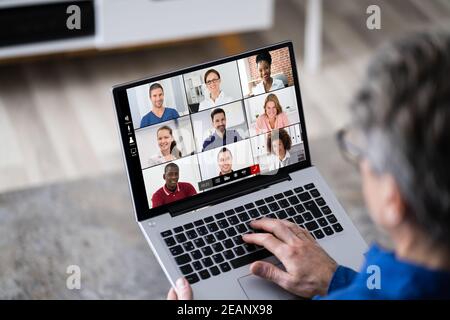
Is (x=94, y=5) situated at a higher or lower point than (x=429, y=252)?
higher

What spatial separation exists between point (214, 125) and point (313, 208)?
0.23 meters

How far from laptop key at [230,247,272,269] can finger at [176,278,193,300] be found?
9 cm

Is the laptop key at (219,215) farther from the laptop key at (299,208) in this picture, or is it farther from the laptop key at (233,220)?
the laptop key at (299,208)

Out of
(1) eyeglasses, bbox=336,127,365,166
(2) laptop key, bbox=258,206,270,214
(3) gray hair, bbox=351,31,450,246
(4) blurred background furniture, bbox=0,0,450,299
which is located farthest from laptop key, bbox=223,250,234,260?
(4) blurred background furniture, bbox=0,0,450,299

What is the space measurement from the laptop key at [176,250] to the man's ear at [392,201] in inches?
17.7

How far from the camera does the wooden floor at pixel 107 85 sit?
242cm

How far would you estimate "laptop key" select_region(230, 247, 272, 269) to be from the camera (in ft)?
4.08

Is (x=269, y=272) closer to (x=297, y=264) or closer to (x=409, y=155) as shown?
(x=297, y=264)

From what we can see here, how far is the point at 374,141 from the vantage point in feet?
2.79

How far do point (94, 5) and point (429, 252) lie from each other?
1873mm

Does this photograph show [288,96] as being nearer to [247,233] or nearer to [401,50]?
[247,233]

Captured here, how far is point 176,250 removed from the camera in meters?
1.25

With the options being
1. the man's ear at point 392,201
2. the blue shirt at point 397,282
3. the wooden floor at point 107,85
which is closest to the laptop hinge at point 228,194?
the blue shirt at point 397,282

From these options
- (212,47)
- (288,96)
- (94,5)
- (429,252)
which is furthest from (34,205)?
(429,252)
